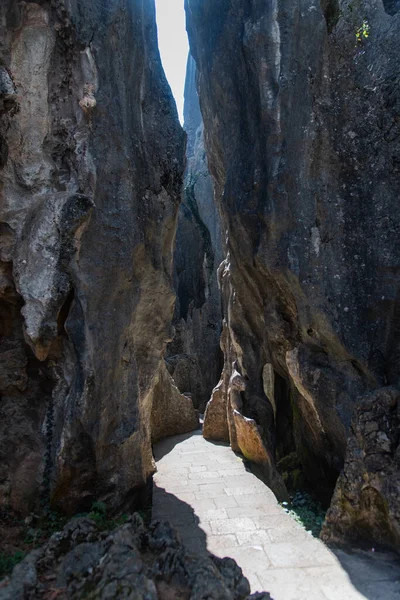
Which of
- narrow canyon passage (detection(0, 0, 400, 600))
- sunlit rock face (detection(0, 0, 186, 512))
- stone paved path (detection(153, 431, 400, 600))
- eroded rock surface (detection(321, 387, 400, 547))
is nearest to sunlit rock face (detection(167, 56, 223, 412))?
stone paved path (detection(153, 431, 400, 600))

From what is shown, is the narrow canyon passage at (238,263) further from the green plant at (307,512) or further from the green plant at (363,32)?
the green plant at (307,512)

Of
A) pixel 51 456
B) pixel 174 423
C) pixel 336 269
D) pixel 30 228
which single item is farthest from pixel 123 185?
pixel 174 423

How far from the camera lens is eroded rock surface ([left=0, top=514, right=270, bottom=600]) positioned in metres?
3.35

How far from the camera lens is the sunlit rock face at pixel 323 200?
22.6ft

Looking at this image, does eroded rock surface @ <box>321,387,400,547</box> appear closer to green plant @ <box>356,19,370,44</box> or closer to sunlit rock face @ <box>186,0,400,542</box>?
sunlit rock face @ <box>186,0,400,542</box>

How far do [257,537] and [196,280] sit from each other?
66.5 ft

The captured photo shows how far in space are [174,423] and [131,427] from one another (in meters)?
6.70

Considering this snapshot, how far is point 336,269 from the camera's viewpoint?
720cm

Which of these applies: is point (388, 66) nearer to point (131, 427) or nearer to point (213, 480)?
point (131, 427)

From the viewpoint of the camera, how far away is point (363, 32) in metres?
7.50

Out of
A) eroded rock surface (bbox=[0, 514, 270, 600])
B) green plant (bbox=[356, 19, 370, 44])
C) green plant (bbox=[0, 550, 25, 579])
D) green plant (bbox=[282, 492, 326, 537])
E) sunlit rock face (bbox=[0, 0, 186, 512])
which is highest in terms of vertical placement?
green plant (bbox=[356, 19, 370, 44])

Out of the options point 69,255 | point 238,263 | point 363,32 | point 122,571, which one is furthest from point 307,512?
point 363,32

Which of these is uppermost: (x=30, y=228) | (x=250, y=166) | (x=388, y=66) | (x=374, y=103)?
(x=388, y=66)

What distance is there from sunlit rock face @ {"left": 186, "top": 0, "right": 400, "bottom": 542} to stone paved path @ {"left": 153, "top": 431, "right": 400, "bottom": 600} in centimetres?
80
